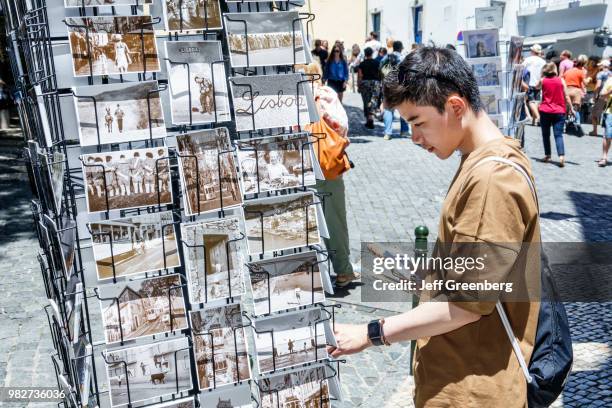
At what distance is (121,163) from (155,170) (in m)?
0.10

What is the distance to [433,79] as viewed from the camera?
5.83 ft

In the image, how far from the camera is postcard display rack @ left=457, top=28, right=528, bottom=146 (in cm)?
545

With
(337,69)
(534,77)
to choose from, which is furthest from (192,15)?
(534,77)

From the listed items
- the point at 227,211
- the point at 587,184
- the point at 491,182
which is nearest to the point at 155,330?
the point at 227,211

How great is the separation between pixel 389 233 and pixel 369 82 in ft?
24.9

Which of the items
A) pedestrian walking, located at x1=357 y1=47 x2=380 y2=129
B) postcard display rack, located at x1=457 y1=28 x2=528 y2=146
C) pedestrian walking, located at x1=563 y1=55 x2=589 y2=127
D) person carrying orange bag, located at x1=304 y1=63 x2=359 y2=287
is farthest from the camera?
pedestrian walking, located at x1=563 y1=55 x2=589 y2=127

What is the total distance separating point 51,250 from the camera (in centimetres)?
217

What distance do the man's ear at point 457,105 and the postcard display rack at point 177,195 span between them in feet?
1.68

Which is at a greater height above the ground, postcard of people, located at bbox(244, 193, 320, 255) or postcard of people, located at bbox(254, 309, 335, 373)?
postcard of people, located at bbox(244, 193, 320, 255)

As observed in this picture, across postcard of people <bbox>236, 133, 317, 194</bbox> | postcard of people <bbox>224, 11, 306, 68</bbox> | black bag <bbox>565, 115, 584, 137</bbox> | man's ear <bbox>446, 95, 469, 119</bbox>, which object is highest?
postcard of people <bbox>224, 11, 306, 68</bbox>

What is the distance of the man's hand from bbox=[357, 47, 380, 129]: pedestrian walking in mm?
12810

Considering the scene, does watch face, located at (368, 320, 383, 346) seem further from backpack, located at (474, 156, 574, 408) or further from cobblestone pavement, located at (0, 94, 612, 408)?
cobblestone pavement, located at (0, 94, 612, 408)

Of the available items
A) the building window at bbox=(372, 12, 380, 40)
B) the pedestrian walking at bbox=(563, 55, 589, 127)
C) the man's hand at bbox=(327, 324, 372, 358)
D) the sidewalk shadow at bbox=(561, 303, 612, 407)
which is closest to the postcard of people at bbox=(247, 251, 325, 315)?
the man's hand at bbox=(327, 324, 372, 358)

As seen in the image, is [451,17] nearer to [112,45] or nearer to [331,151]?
[331,151]
